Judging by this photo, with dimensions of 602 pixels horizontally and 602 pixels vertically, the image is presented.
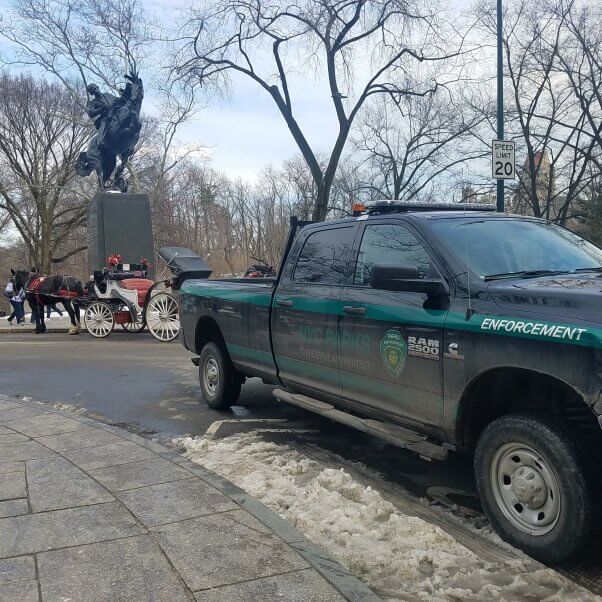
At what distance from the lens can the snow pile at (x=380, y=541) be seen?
3.22 m

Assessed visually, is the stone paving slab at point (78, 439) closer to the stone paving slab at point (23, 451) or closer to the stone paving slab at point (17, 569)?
the stone paving slab at point (23, 451)

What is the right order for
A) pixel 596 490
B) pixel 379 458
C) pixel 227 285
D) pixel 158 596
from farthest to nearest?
pixel 227 285, pixel 379 458, pixel 596 490, pixel 158 596

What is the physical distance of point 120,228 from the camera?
1933 centimetres

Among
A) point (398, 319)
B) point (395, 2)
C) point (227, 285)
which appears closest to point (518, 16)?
point (395, 2)

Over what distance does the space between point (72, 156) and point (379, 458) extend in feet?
124

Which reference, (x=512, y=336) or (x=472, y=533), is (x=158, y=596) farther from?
(x=512, y=336)

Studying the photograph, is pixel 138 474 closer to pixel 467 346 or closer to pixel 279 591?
pixel 279 591

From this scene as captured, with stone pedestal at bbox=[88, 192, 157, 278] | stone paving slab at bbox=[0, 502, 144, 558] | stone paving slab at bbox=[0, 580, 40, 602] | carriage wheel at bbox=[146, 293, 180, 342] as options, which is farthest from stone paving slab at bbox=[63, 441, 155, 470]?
stone pedestal at bbox=[88, 192, 157, 278]

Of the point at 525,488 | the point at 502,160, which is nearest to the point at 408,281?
the point at 525,488

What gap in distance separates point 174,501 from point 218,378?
2921 millimetres

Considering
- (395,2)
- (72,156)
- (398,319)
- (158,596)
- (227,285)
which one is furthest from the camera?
(72,156)

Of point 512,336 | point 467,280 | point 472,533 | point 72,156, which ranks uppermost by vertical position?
point 72,156

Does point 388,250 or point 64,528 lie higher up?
point 388,250

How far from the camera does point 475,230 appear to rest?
4.54 metres
